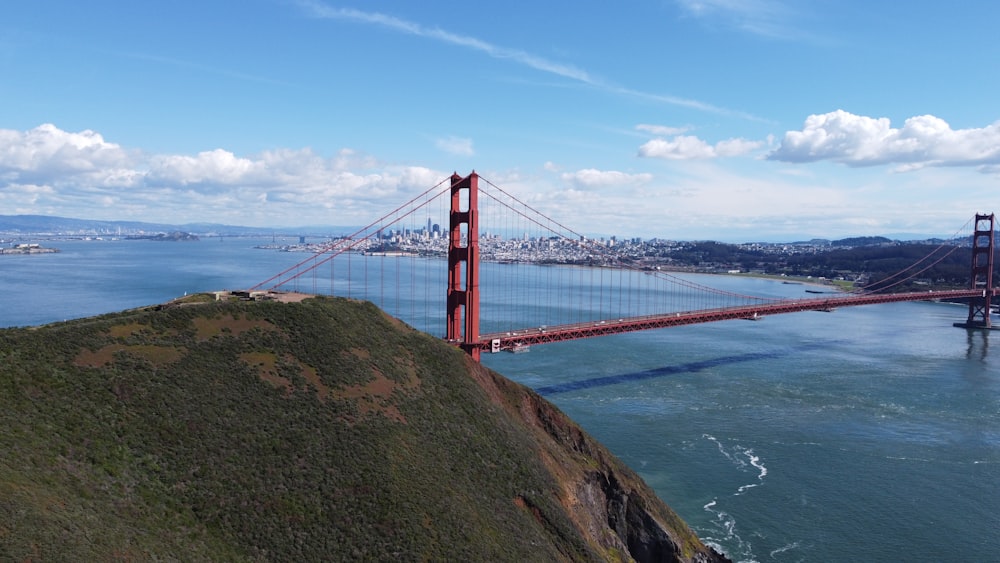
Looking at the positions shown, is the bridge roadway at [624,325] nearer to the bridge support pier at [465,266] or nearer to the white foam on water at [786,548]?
the bridge support pier at [465,266]

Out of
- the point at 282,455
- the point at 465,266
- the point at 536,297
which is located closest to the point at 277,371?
the point at 282,455

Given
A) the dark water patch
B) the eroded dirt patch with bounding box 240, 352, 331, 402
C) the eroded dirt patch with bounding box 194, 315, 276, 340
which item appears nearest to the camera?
the eroded dirt patch with bounding box 240, 352, 331, 402

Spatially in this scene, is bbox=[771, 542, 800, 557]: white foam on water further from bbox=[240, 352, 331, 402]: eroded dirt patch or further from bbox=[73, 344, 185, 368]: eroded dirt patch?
bbox=[73, 344, 185, 368]: eroded dirt patch

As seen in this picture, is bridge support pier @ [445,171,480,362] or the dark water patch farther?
the dark water patch

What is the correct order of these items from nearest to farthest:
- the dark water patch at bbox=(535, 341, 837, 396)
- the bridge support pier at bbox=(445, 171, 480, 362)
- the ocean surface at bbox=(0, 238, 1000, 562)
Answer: the ocean surface at bbox=(0, 238, 1000, 562) → the bridge support pier at bbox=(445, 171, 480, 362) → the dark water patch at bbox=(535, 341, 837, 396)

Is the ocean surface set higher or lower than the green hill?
lower

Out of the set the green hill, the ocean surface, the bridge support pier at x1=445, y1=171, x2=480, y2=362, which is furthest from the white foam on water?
the bridge support pier at x1=445, y1=171, x2=480, y2=362
